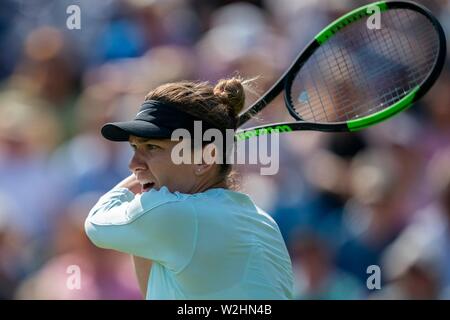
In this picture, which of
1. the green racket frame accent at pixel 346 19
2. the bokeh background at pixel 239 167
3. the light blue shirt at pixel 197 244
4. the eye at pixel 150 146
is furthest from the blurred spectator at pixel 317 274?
the eye at pixel 150 146

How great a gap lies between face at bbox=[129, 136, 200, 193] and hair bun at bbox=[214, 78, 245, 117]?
23 centimetres

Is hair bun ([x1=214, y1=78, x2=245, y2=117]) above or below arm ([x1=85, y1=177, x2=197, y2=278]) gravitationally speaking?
above

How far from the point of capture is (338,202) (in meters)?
4.87

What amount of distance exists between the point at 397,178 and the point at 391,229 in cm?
28

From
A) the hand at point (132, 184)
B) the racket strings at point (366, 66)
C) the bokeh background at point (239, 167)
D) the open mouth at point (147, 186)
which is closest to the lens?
the open mouth at point (147, 186)

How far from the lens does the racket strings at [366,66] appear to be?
13.4 feet

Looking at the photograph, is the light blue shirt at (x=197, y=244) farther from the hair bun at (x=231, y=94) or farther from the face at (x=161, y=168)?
the hair bun at (x=231, y=94)

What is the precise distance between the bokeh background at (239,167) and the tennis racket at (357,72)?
0.43m

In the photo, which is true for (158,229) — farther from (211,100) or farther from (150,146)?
(211,100)

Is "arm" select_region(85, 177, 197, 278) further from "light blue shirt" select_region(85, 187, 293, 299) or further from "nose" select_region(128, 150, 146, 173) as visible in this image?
"nose" select_region(128, 150, 146, 173)

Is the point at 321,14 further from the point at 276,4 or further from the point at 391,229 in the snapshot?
the point at 391,229

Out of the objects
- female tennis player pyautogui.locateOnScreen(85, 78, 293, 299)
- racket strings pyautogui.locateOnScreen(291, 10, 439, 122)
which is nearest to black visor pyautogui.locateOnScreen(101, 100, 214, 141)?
female tennis player pyautogui.locateOnScreen(85, 78, 293, 299)

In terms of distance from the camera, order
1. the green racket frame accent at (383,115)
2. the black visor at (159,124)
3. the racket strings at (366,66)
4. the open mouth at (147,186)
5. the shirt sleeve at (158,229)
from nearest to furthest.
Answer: the shirt sleeve at (158,229)
the black visor at (159,124)
the open mouth at (147,186)
the green racket frame accent at (383,115)
the racket strings at (366,66)

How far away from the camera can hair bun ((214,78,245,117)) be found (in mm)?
2982
